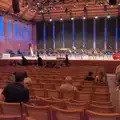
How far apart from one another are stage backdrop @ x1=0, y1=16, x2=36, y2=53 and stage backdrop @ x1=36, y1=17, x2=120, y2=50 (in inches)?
52.3

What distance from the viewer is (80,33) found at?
80.3 feet

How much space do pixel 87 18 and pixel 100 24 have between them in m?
1.64

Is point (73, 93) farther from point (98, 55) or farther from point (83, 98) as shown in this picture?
point (98, 55)

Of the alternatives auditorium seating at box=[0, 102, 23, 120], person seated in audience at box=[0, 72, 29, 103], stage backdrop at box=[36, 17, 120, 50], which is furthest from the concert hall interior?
auditorium seating at box=[0, 102, 23, 120]

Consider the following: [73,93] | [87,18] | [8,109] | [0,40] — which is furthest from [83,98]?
[87,18]

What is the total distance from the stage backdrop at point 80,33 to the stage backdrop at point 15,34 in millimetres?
1330

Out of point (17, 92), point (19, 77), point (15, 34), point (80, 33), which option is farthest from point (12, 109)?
point (80, 33)

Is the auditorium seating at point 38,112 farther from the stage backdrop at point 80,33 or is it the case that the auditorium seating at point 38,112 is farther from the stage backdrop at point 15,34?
the stage backdrop at point 80,33

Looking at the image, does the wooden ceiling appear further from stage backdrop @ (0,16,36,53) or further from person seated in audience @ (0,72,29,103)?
person seated in audience @ (0,72,29,103)

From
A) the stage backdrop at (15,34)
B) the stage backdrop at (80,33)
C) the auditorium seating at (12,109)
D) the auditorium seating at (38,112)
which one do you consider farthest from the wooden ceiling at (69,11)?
the auditorium seating at (38,112)

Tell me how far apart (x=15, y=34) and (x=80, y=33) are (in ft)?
25.2

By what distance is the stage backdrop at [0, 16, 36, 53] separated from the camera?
1891 cm

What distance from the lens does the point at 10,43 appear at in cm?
1991

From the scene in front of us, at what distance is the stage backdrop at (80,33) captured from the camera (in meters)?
23.5
